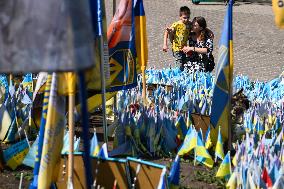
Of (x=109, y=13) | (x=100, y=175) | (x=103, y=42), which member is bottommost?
(x=100, y=175)

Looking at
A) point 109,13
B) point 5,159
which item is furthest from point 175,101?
point 109,13

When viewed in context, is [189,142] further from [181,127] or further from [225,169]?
[225,169]

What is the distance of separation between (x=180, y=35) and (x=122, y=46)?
221 cm

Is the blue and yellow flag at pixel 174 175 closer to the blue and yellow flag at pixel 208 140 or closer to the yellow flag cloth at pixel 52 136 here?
the yellow flag cloth at pixel 52 136

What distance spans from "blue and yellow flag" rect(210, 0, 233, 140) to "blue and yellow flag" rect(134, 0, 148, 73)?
113 cm

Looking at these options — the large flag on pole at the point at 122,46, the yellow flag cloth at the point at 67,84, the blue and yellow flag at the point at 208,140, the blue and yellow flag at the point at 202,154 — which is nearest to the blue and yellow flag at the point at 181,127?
the blue and yellow flag at the point at 208,140

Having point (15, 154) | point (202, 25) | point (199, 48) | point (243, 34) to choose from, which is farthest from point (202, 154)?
point (243, 34)

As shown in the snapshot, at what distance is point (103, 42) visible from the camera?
15.8ft

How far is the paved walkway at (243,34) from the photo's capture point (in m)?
11.9

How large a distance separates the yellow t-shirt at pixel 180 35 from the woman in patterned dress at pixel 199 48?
6.5 inches

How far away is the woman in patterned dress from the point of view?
24.1 feet

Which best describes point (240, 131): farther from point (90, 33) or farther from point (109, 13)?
point (109, 13)

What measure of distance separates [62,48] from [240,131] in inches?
166

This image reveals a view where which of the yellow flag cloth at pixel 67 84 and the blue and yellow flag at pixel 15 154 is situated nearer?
the yellow flag cloth at pixel 67 84
